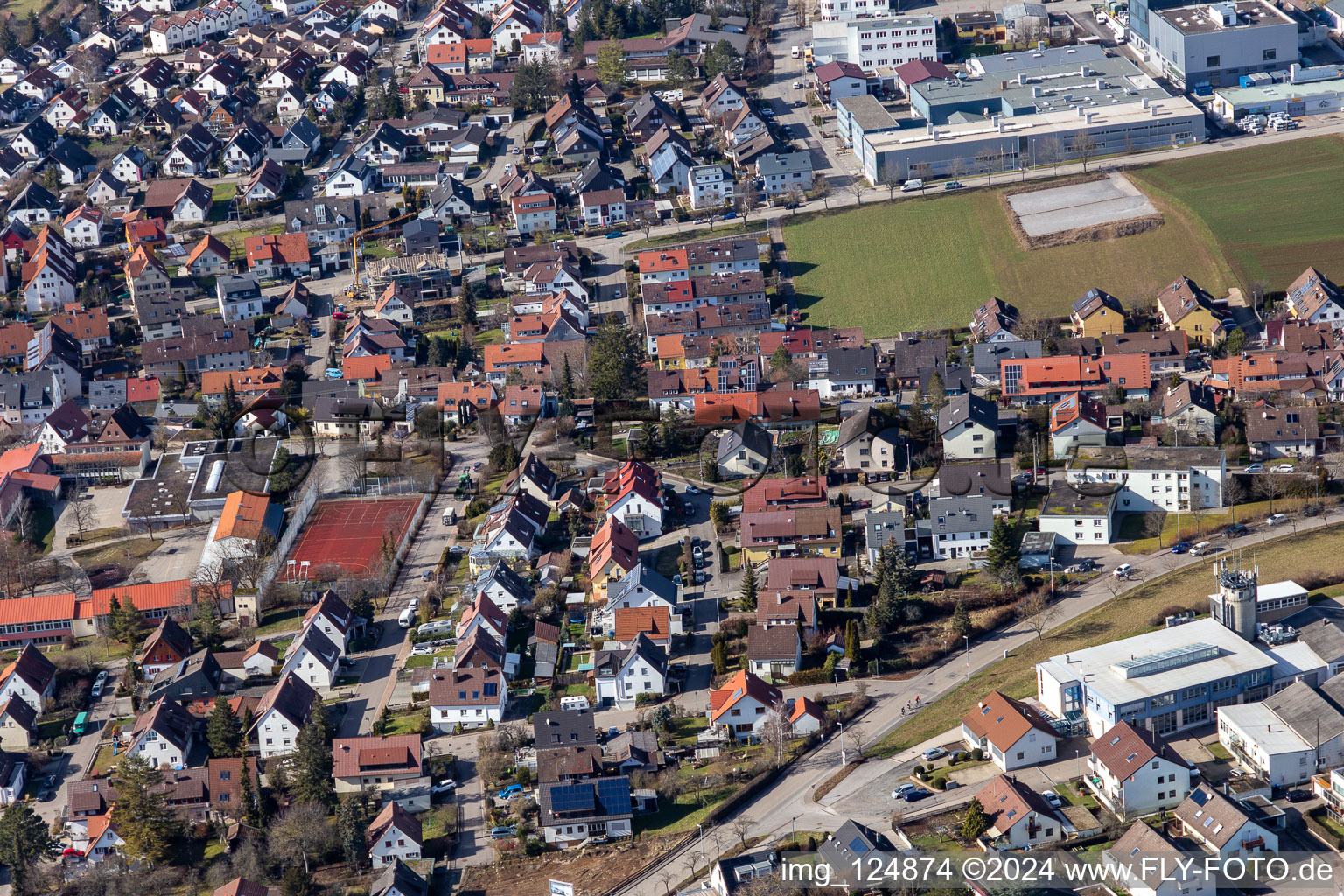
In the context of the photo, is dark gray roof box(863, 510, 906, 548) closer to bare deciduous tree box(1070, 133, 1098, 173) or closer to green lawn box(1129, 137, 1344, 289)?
green lawn box(1129, 137, 1344, 289)

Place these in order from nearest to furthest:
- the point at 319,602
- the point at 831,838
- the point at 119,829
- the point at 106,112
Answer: the point at 831,838 → the point at 119,829 → the point at 319,602 → the point at 106,112

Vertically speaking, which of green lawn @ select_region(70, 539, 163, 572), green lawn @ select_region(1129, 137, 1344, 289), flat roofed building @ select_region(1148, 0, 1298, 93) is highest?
flat roofed building @ select_region(1148, 0, 1298, 93)

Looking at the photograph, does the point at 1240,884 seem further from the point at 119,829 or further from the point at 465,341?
the point at 465,341

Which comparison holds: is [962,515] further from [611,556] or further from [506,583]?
[506,583]

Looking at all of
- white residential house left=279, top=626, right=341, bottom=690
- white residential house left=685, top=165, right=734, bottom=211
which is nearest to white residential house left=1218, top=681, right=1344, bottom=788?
white residential house left=279, top=626, right=341, bottom=690

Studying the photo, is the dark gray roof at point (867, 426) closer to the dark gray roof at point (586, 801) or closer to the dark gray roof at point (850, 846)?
the dark gray roof at point (586, 801)

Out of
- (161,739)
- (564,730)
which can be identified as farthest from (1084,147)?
(161,739)

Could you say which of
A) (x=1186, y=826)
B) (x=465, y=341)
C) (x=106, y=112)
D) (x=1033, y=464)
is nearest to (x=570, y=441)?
(x=465, y=341)

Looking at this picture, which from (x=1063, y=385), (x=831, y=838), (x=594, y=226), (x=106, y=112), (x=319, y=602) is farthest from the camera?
(x=106, y=112)
